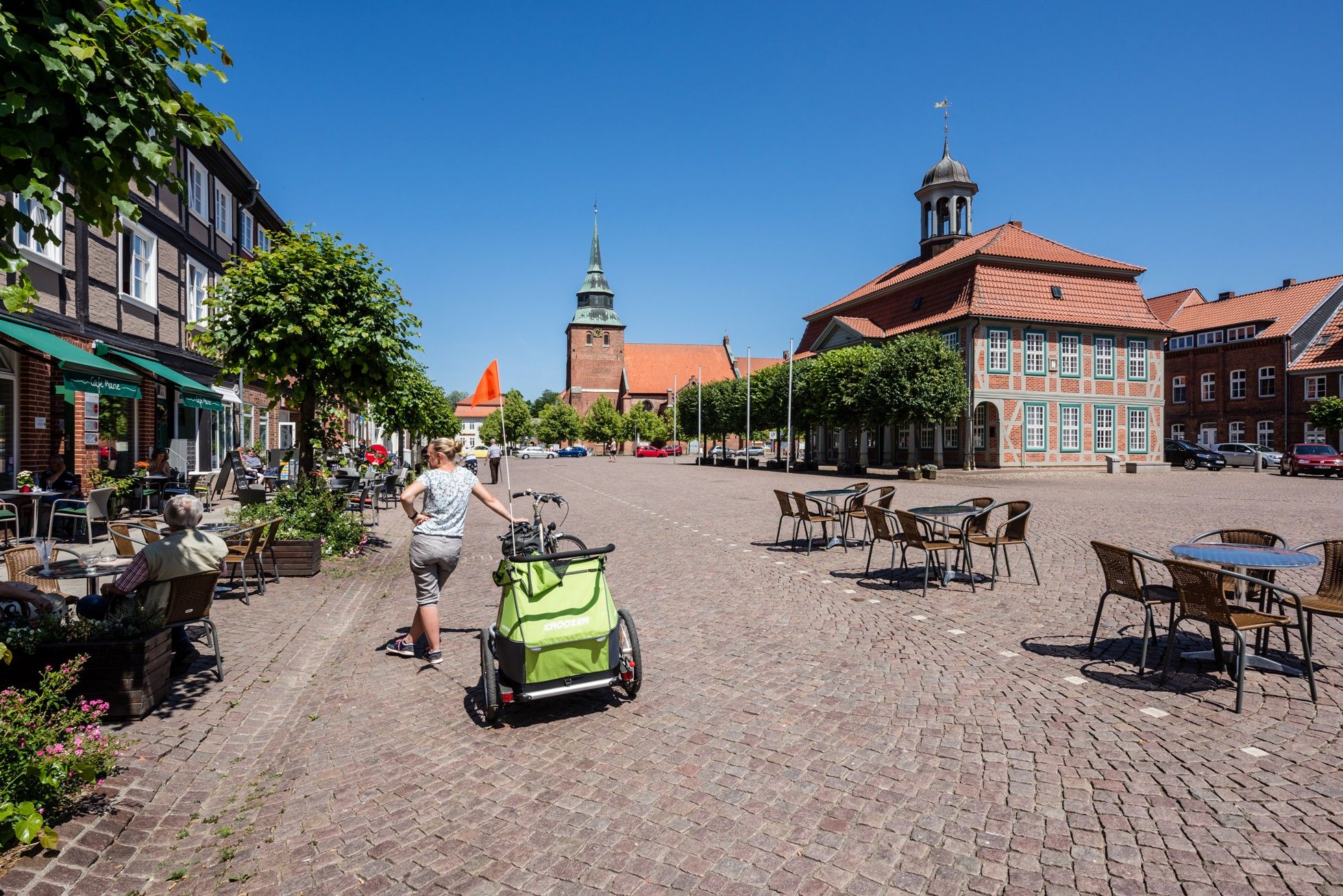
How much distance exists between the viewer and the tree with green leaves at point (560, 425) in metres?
101

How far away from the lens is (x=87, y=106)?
3.36 metres

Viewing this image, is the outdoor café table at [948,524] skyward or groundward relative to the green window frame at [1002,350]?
groundward

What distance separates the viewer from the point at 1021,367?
1565 inches

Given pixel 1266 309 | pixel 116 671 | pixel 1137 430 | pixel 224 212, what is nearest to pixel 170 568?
pixel 116 671

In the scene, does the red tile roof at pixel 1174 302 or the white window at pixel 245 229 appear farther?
the red tile roof at pixel 1174 302

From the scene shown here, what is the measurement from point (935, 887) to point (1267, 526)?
15577mm

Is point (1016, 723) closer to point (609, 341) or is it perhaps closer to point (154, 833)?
point (154, 833)

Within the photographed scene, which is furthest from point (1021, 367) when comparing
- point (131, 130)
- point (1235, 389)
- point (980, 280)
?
point (131, 130)

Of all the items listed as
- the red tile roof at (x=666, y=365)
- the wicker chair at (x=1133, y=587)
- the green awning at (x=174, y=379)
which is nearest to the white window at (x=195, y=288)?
the green awning at (x=174, y=379)

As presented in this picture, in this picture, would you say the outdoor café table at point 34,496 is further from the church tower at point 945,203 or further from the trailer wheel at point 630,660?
the church tower at point 945,203

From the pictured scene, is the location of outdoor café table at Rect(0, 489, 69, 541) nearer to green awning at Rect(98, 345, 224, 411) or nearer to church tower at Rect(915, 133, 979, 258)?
green awning at Rect(98, 345, 224, 411)

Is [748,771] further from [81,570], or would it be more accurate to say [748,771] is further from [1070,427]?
[1070,427]

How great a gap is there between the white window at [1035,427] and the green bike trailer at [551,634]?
130ft

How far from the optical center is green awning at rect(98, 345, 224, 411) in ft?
47.2
